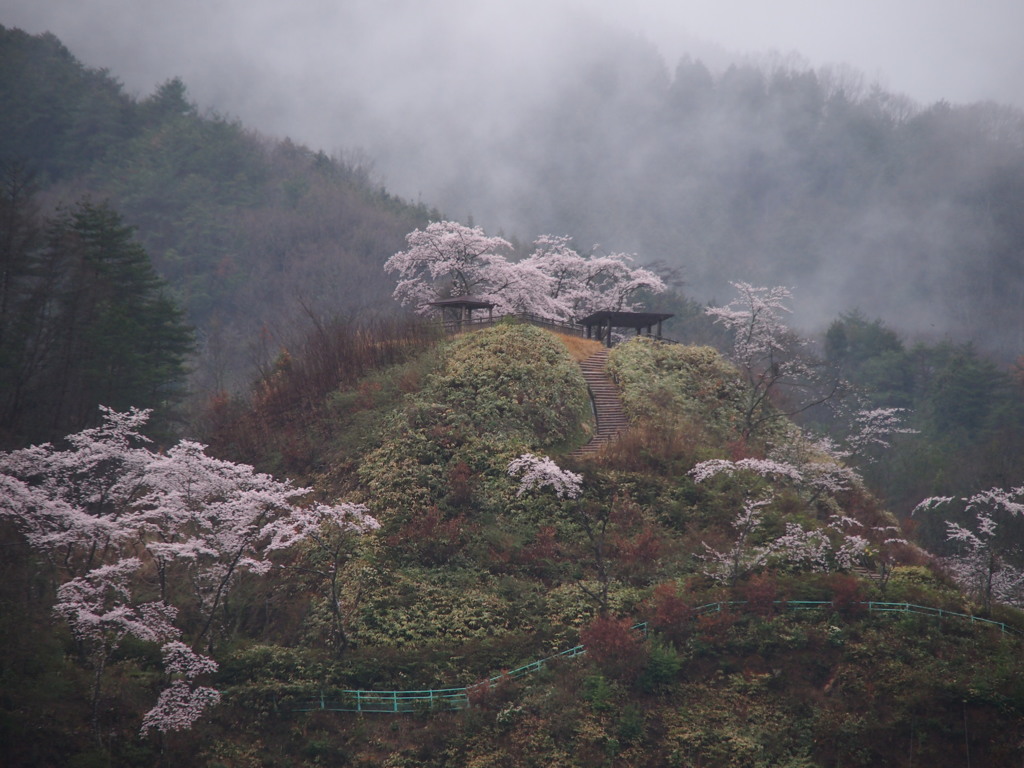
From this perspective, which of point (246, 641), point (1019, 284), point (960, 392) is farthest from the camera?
point (1019, 284)

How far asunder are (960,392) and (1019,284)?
56290mm

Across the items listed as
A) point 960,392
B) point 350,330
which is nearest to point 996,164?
point 960,392

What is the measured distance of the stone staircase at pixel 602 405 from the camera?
27078 millimetres

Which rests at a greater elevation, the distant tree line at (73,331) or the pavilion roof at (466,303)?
the pavilion roof at (466,303)

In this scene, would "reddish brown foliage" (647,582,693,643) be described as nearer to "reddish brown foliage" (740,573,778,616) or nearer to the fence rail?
"reddish brown foliage" (740,573,778,616)

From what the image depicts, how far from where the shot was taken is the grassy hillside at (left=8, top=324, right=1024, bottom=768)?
14586 mm

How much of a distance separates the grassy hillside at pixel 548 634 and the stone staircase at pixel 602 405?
1508 millimetres

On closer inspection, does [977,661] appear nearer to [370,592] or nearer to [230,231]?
[370,592]

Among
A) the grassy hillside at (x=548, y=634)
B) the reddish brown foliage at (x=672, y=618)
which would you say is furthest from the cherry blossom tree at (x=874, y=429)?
the reddish brown foliage at (x=672, y=618)

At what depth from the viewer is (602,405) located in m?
29.5

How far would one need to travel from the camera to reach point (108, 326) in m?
27.5

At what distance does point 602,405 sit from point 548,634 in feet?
42.9

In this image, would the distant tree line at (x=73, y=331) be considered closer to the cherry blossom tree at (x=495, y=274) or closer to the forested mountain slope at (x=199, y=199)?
the cherry blossom tree at (x=495, y=274)

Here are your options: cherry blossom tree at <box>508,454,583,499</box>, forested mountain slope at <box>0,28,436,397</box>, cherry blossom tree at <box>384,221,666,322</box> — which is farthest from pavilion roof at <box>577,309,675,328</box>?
forested mountain slope at <box>0,28,436,397</box>
